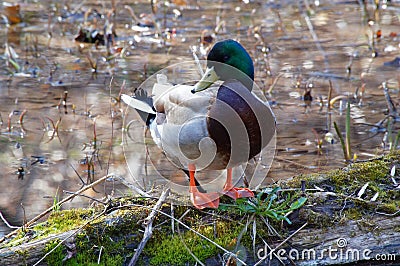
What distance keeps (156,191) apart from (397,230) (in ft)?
4.12

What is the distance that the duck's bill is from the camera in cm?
349

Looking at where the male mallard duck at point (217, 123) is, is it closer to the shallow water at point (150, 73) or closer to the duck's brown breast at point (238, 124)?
the duck's brown breast at point (238, 124)

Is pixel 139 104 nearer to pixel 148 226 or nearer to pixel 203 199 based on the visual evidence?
pixel 203 199

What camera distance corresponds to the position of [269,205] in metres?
3.22

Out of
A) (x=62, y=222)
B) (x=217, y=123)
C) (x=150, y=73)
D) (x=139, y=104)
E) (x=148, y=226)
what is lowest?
(x=150, y=73)

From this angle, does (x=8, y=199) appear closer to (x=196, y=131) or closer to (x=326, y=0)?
(x=196, y=131)

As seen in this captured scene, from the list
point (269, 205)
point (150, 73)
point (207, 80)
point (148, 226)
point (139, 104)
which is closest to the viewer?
point (148, 226)

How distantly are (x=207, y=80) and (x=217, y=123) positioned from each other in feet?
1.23

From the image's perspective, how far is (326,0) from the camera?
425 inches

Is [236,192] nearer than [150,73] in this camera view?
Yes

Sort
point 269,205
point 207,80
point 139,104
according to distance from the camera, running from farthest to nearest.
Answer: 1. point 139,104
2. point 207,80
3. point 269,205

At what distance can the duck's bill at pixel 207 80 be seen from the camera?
3.49m

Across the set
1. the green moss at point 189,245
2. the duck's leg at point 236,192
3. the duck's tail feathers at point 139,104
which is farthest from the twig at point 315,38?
the green moss at point 189,245

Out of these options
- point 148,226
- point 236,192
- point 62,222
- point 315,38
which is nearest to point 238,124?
point 236,192
